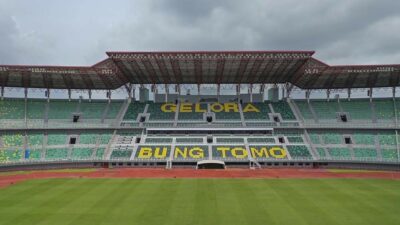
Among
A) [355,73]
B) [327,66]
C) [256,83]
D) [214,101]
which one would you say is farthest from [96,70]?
[355,73]

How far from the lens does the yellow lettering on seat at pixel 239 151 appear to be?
51.7 meters

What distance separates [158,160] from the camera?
5119 cm

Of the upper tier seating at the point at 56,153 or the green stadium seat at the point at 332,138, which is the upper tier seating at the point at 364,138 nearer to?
the green stadium seat at the point at 332,138

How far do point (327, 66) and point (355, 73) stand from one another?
25.0 ft

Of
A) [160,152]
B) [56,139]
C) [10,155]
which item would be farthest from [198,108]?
[10,155]

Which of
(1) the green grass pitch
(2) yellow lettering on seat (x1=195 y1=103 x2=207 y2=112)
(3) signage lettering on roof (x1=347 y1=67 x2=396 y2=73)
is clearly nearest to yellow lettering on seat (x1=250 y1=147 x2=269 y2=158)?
(2) yellow lettering on seat (x1=195 y1=103 x2=207 y2=112)

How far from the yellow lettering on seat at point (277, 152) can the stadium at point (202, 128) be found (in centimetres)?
17

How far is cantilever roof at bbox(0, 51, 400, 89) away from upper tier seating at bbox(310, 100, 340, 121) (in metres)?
3.40

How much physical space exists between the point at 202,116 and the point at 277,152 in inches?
671

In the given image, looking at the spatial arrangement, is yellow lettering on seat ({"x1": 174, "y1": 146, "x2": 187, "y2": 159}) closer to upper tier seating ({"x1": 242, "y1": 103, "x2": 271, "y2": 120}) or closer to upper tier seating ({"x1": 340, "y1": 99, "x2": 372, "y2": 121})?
upper tier seating ({"x1": 242, "y1": 103, "x2": 271, "y2": 120})

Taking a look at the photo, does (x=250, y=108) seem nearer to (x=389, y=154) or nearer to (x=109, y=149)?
(x=389, y=154)

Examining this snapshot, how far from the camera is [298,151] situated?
174 feet

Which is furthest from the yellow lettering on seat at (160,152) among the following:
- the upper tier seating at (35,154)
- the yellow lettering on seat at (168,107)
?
the upper tier seating at (35,154)

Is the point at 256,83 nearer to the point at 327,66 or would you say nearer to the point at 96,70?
the point at 327,66
